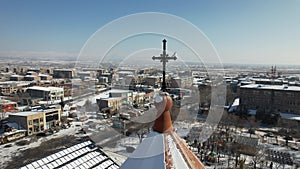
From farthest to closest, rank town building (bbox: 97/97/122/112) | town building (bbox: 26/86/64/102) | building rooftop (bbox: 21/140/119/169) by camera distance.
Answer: town building (bbox: 26/86/64/102) → town building (bbox: 97/97/122/112) → building rooftop (bbox: 21/140/119/169)

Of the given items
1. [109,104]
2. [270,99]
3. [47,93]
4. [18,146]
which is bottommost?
[18,146]

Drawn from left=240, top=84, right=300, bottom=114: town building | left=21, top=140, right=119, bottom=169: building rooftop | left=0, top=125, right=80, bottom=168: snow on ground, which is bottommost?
left=0, top=125, right=80, bottom=168: snow on ground

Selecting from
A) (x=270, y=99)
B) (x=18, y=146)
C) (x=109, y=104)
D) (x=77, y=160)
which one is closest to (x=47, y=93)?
(x=109, y=104)

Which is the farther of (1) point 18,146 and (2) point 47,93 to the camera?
(2) point 47,93

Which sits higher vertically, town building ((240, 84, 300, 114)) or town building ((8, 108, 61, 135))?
town building ((240, 84, 300, 114))

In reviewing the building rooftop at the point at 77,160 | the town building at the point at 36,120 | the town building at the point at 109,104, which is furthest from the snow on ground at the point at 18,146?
the building rooftop at the point at 77,160

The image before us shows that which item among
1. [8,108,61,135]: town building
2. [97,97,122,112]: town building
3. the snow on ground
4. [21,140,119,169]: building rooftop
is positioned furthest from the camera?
[97,97,122,112]: town building

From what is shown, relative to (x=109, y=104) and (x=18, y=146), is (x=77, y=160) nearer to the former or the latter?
(x=18, y=146)

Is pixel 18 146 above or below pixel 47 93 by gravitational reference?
below

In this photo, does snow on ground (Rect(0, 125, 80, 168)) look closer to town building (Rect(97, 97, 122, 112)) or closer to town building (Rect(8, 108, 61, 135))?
town building (Rect(8, 108, 61, 135))

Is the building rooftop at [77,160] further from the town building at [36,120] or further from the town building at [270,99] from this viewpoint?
the town building at [270,99]

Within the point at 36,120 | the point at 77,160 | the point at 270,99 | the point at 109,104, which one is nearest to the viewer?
the point at 77,160

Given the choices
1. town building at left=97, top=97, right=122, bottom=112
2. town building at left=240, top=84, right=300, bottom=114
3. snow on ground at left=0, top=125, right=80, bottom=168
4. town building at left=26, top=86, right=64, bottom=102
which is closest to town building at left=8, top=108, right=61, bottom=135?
snow on ground at left=0, top=125, right=80, bottom=168
